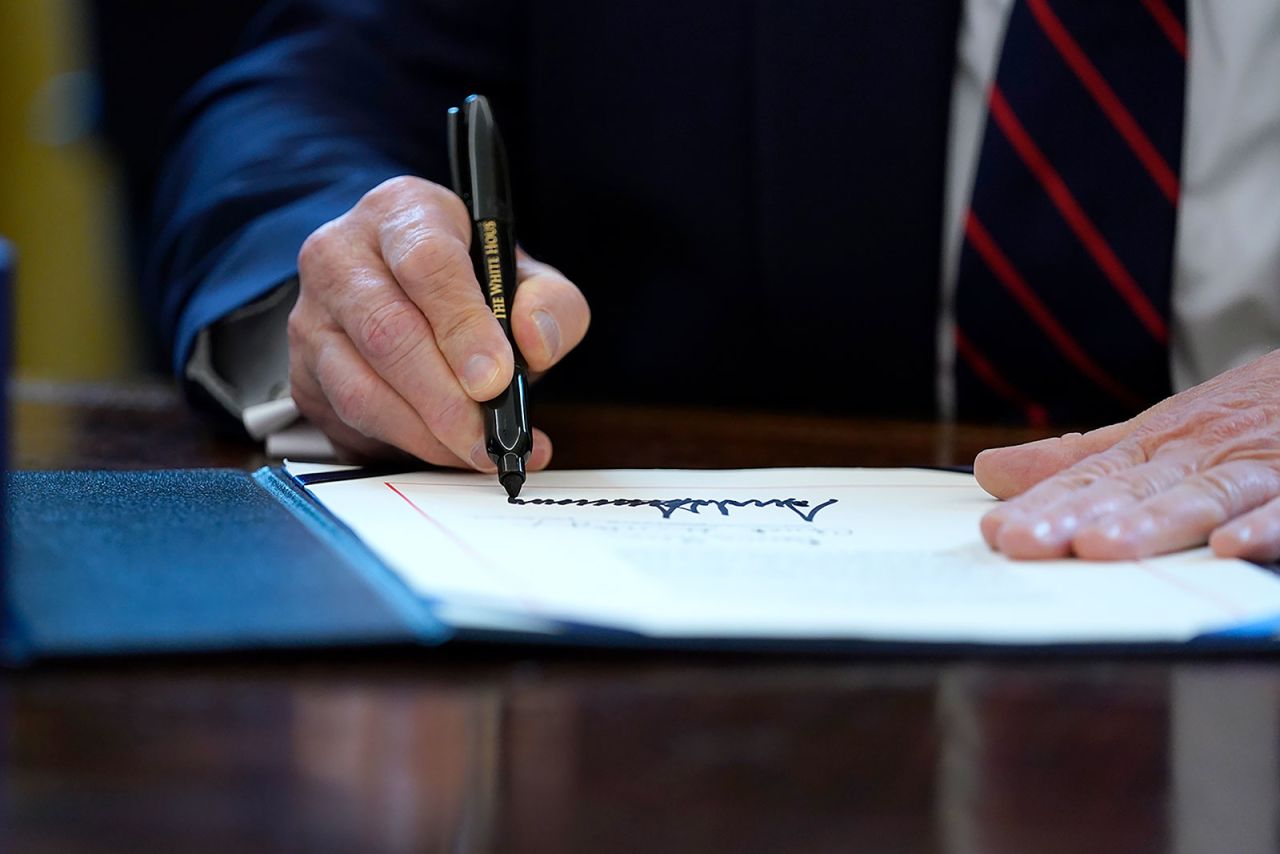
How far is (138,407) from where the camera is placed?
96 centimetres

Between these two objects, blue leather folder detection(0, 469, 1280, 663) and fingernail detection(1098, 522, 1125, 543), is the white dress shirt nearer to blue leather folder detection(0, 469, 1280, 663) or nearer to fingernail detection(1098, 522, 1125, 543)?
blue leather folder detection(0, 469, 1280, 663)

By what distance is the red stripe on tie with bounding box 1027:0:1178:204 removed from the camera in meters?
0.86

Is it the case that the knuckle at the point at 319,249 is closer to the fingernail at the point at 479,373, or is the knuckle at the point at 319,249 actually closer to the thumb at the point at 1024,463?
the fingernail at the point at 479,373

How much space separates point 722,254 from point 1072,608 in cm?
70

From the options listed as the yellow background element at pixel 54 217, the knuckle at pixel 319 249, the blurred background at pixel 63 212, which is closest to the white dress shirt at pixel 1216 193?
the knuckle at pixel 319 249

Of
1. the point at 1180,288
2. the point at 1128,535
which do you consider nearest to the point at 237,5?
the point at 1180,288

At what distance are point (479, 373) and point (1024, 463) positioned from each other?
24 centimetres

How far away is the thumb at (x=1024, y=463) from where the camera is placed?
54 centimetres

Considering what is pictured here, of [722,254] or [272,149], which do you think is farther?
[722,254]

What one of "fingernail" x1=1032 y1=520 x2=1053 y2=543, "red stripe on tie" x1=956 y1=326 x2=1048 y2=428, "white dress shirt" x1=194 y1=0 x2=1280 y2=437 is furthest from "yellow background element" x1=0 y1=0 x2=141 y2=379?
"fingernail" x1=1032 y1=520 x2=1053 y2=543

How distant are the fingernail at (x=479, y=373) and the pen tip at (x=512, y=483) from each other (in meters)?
0.05

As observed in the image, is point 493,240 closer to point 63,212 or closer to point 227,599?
point 227,599

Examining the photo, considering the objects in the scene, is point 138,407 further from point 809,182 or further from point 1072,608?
point 1072,608

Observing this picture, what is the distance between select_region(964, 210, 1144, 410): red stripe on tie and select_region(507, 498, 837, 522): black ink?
0.43 meters
